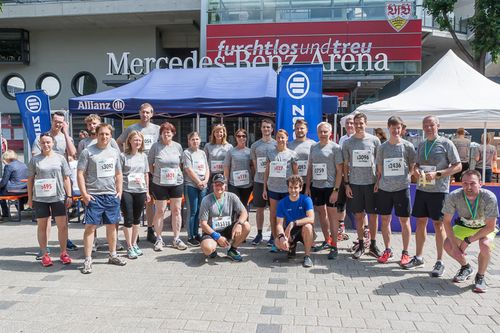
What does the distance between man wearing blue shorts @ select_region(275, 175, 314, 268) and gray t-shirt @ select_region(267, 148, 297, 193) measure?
306 millimetres

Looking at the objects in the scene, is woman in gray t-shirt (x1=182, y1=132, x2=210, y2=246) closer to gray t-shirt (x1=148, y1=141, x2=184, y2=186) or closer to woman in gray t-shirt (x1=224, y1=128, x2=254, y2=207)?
→ gray t-shirt (x1=148, y1=141, x2=184, y2=186)

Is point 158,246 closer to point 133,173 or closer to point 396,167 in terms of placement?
point 133,173

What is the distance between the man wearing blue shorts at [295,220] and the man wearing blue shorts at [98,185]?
2010mm

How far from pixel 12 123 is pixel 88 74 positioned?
393cm

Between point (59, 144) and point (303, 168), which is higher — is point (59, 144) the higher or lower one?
the higher one

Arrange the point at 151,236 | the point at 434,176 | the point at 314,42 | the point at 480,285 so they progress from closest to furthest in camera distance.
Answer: the point at 480,285, the point at 434,176, the point at 151,236, the point at 314,42

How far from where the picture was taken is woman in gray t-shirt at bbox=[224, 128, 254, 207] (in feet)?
19.6

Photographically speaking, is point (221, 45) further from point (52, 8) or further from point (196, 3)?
point (52, 8)

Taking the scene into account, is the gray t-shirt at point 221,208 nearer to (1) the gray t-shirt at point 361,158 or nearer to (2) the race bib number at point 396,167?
(1) the gray t-shirt at point 361,158

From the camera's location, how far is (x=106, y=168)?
4914 millimetres

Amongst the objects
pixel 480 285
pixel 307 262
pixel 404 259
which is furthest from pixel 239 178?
pixel 480 285

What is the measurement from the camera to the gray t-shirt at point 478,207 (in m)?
4.19

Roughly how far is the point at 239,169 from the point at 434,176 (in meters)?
2.59

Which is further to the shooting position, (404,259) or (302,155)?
(302,155)
